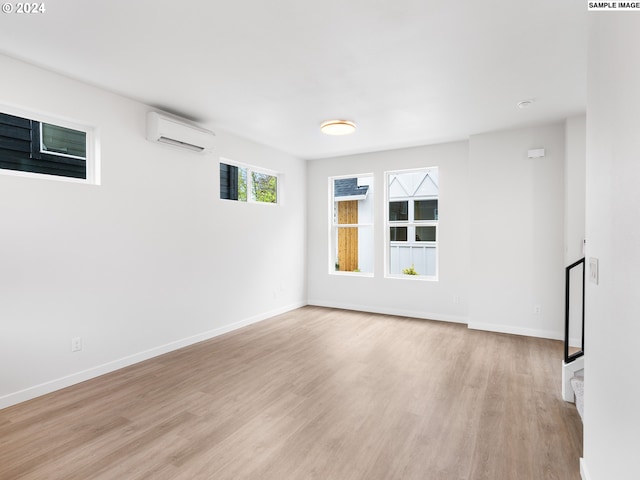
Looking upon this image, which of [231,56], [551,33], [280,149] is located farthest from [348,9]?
[280,149]

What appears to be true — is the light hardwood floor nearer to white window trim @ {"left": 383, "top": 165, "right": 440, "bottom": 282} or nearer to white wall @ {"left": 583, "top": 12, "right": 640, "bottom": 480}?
white wall @ {"left": 583, "top": 12, "right": 640, "bottom": 480}

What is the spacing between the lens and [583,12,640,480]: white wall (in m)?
1.13

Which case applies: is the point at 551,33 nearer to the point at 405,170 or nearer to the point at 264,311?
the point at 405,170

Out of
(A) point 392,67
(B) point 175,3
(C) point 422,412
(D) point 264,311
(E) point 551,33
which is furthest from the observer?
(D) point 264,311

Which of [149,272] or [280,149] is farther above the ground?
[280,149]

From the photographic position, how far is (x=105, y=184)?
332 centimetres

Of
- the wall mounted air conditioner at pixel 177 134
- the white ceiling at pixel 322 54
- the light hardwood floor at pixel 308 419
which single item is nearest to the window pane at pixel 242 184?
the wall mounted air conditioner at pixel 177 134

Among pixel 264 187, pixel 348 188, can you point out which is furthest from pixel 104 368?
pixel 348 188

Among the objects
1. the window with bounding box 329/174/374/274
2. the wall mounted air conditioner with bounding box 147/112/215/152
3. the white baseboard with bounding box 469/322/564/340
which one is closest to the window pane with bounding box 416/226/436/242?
the window with bounding box 329/174/374/274

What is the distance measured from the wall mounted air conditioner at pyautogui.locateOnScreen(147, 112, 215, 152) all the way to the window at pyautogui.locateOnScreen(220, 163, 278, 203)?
0.66 meters

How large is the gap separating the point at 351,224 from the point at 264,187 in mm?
1761

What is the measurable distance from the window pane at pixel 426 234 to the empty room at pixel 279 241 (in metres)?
0.04

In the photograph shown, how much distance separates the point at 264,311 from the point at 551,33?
4772 millimetres

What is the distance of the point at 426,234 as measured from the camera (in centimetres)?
557
